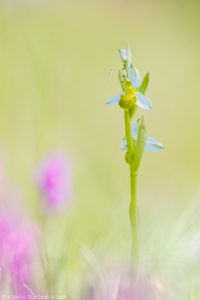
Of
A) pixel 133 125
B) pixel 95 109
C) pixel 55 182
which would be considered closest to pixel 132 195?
pixel 133 125

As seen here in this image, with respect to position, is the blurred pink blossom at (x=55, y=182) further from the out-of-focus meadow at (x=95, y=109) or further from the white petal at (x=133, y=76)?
the white petal at (x=133, y=76)

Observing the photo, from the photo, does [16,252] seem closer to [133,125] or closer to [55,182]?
[133,125]

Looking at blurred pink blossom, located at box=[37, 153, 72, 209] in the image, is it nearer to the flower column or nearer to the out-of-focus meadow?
the out-of-focus meadow

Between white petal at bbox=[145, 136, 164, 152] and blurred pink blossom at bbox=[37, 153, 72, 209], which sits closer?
white petal at bbox=[145, 136, 164, 152]

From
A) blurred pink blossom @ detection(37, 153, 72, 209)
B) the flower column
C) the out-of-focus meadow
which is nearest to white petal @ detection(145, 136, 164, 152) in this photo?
the flower column

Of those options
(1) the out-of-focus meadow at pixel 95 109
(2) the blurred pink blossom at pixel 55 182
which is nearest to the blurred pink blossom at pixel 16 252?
(1) the out-of-focus meadow at pixel 95 109

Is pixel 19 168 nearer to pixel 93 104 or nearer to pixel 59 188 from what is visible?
pixel 59 188

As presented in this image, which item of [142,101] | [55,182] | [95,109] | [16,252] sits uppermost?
[142,101]
